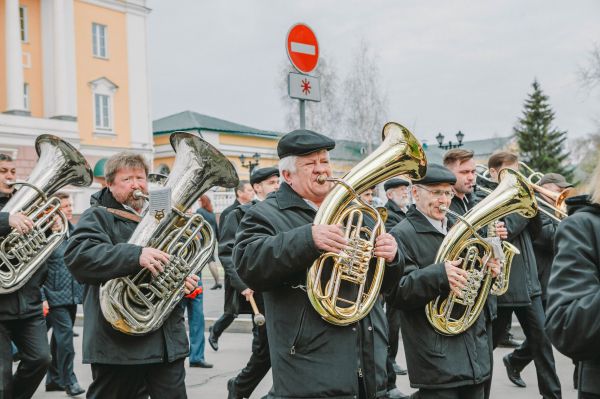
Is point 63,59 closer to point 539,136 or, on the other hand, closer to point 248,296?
point 248,296

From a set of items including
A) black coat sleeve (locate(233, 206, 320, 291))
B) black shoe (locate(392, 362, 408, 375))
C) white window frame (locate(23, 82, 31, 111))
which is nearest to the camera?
black coat sleeve (locate(233, 206, 320, 291))

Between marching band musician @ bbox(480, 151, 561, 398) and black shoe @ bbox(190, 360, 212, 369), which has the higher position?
marching band musician @ bbox(480, 151, 561, 398)

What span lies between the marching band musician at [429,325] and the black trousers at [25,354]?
9.70 ft

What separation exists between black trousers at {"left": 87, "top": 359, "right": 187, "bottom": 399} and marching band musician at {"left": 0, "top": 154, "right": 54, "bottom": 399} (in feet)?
4.06

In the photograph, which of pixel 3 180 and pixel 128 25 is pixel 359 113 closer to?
pixel 128 25

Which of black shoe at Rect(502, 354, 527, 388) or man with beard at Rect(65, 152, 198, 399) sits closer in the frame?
man with beard at Rect(65, 152, 198, 399)

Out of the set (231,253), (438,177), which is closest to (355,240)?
(438,177)

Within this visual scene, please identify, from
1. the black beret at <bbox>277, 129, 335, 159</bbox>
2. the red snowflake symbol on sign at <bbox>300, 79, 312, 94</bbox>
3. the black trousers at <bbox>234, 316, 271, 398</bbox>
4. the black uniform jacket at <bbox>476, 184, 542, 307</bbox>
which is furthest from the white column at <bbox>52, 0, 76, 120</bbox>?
the black beret at <bbox>277, 129, 335, 159</bbox>

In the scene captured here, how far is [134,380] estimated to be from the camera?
175 inches

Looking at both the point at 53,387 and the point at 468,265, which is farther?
the point at 53,387

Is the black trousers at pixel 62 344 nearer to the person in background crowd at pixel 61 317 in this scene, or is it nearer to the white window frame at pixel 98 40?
the person in background crowd at pixel 61 317

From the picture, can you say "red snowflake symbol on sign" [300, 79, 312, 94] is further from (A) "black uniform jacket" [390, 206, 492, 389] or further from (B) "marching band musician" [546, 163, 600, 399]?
(B) "marching band musician" [546, 163, 600, 399]

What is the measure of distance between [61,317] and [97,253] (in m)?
3.16

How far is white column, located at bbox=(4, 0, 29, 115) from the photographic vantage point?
32.9m
